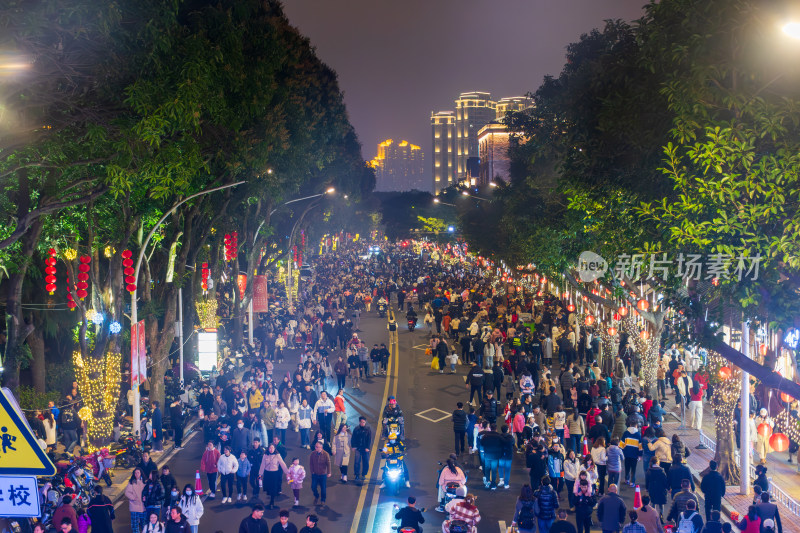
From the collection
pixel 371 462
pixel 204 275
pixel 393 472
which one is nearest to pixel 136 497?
pixel 393 472

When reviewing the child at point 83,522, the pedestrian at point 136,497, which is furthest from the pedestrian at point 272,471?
the child at point 83,522

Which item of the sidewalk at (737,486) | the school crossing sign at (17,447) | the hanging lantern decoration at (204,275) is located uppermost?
the hanging lantern decoration at (204,275)

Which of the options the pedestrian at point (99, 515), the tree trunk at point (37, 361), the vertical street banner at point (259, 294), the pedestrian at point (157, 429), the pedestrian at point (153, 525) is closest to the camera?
the pedestrian at point (153, 525)

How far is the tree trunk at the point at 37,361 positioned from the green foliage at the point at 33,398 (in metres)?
0.38

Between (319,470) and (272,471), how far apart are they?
0.92 meters

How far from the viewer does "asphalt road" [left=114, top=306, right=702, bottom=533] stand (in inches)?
616

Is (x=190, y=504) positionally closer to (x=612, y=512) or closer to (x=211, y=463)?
(x=211, y=463)

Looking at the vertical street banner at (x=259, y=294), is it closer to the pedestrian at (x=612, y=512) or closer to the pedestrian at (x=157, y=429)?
the pedestrian at (x=157, y=429)

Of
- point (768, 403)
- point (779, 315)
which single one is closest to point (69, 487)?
point (779, 315)

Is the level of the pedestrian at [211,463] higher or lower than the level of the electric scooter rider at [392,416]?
lower

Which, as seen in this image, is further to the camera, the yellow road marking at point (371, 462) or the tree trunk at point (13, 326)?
the tree trunk at point (13, 326)

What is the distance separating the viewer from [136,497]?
48.3ft

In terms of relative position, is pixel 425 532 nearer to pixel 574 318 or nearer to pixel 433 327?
pixel 574 318

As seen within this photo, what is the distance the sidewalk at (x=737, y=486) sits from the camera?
16.3 m
